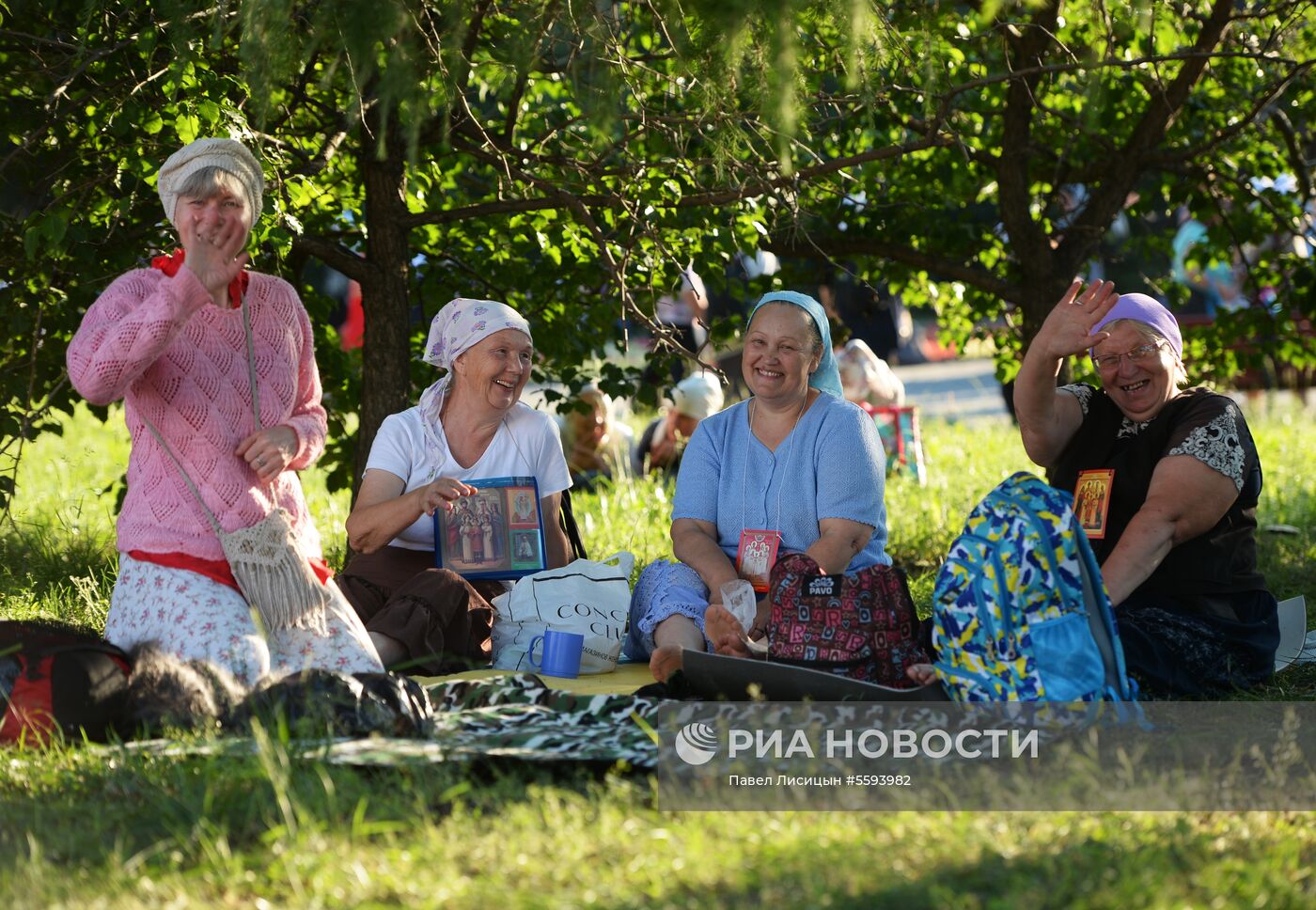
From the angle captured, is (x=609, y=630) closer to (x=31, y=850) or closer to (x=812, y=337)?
(x=812, y=337)

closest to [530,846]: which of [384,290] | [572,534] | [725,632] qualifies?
[725,632]

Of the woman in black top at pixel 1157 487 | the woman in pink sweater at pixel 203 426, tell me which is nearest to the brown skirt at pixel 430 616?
the woman in pink sweater at pixel 203 426

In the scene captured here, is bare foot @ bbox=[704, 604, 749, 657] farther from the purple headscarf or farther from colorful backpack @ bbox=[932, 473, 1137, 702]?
the purple headscarf

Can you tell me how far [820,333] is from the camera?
4.75m

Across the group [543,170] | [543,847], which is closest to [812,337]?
[543,170]

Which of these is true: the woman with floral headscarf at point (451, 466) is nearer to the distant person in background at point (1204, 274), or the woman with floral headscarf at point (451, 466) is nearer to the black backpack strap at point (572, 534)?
the black backpack strap at point (572, 534)

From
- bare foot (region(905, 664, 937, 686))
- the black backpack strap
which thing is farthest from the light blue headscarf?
bare foot (region(905, 664, 937, 686))

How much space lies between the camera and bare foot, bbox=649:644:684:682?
427cm

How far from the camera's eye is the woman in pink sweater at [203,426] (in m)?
3.65

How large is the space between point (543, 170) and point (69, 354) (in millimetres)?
2540

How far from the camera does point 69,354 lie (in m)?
3.71

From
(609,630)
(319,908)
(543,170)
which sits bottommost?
(319,908)

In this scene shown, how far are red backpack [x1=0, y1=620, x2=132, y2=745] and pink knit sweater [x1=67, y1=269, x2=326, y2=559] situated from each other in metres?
0.39

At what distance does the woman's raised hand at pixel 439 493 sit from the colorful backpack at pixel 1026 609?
1.52 metres
